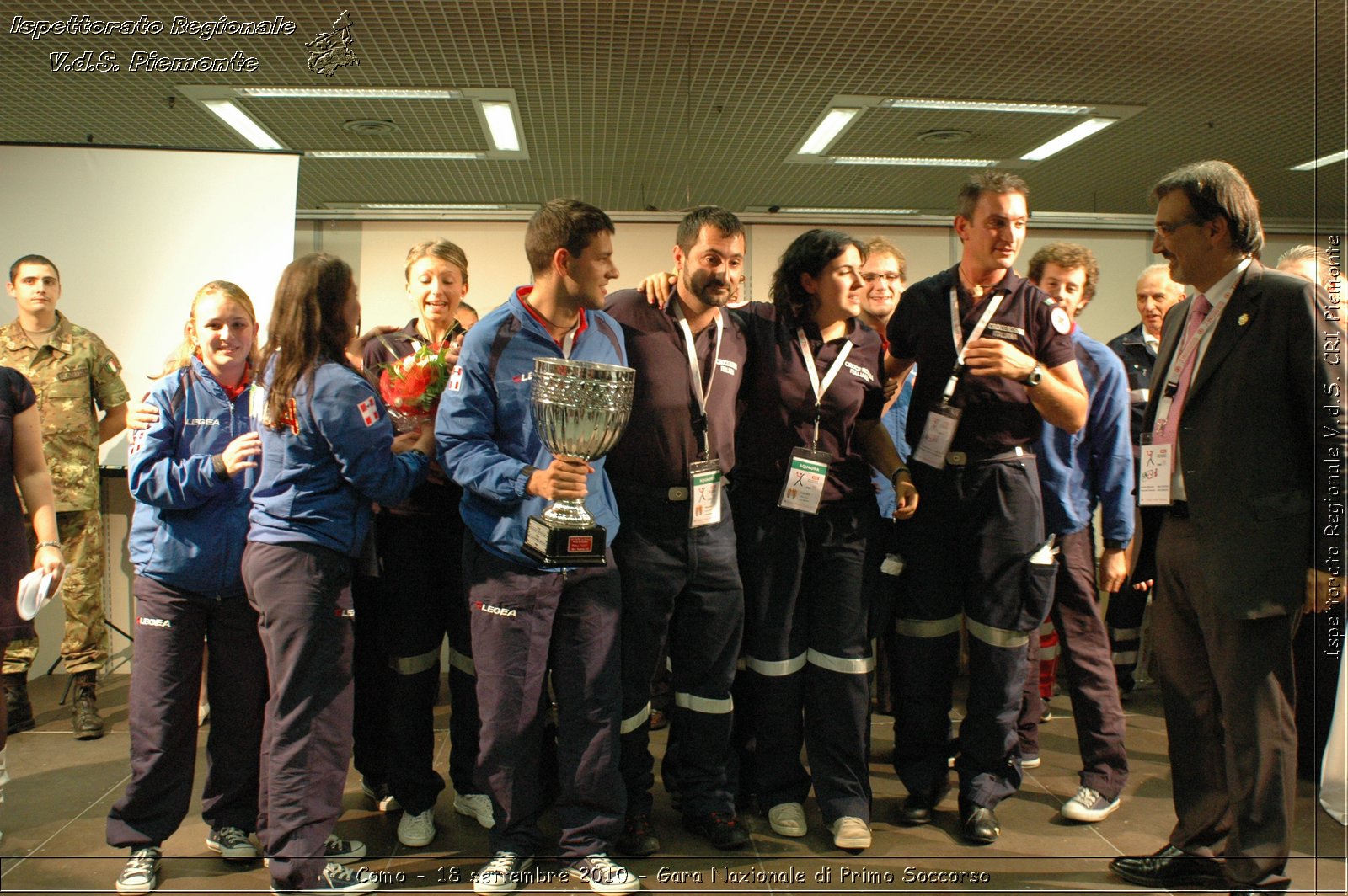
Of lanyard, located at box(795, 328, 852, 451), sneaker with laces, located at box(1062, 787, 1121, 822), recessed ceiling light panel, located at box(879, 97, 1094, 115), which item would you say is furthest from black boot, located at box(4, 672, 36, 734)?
recessed ceiling light panel, located at box(879, 97, 1094, 115)

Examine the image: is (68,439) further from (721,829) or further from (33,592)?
(721,829)

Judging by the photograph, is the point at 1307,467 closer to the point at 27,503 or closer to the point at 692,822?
the point at 692,822

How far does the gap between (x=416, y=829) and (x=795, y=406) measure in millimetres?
1683

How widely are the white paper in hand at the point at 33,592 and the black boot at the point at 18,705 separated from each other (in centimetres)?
177

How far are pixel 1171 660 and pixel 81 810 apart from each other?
3366 mm

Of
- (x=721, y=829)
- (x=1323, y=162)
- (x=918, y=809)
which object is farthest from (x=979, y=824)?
(x=1323, y=162)

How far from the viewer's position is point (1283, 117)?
670cm

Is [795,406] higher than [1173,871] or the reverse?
higher

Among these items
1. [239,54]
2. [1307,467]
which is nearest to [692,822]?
[1307,467]

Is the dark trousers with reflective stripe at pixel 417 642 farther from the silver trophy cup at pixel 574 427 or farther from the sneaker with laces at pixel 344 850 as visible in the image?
the silver trophy cup at pixel 574 427

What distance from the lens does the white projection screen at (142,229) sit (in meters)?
4.29

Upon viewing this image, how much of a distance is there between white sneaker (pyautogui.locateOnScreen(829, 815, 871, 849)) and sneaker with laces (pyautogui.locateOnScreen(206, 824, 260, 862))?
1.64 m

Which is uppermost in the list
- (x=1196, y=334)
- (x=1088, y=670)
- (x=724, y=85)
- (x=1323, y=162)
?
(x=1323, y=162)

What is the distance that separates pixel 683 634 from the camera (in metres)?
2.67
